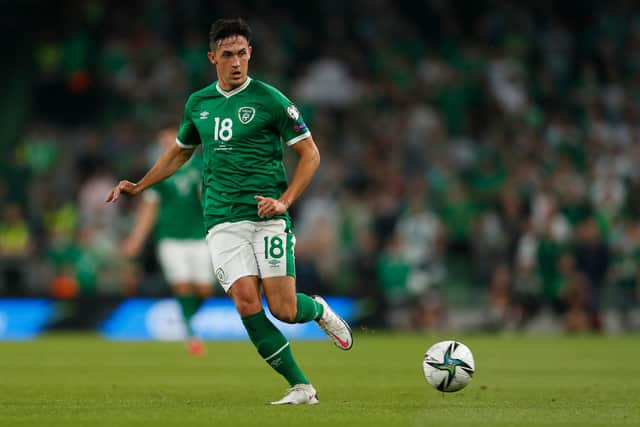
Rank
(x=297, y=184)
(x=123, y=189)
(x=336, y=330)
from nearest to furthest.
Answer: (x=297, y=184) < (x=123, y=189) < (x=336, y=330)

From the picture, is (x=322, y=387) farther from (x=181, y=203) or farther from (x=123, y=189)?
(x=181, y=203)

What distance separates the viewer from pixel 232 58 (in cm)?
843

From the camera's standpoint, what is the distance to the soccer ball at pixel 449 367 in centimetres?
892

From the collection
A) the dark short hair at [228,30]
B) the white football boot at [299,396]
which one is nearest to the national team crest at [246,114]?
the dark short hair at [228,30]

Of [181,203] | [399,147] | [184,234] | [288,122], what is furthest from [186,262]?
[399,147]

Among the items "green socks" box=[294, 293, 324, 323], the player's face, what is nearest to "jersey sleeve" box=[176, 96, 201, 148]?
the player's face

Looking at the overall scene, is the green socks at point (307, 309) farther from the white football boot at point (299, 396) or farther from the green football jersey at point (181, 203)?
the green football jersey at point (181, 203)

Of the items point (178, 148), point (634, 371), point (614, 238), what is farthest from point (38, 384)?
point (614, 238)

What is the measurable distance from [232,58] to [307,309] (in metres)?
1.78

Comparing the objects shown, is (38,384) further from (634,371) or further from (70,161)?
(70,161)

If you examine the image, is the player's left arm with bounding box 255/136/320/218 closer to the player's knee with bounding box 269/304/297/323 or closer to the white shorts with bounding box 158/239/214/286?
the player's knee with bounding box 269/304/297/323

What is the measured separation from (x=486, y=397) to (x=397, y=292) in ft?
39.1

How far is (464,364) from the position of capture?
8914 mm

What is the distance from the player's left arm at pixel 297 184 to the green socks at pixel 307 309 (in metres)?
0.71
